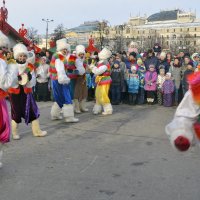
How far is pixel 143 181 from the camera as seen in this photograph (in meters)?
4.56

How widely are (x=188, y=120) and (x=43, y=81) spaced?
9.28m

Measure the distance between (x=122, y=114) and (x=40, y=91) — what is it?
3.47m

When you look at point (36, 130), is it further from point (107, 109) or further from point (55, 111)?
point (107, 109)

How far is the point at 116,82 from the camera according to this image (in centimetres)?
1116

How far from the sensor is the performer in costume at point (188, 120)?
2887 millimetres

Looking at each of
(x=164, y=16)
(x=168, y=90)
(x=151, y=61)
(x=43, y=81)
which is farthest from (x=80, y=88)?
(x=164, y=16)

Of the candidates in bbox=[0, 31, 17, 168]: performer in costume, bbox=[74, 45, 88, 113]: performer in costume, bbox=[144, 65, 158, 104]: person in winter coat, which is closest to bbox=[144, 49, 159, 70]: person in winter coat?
bbox=[144, 65, 158, 104]: person in winter coat

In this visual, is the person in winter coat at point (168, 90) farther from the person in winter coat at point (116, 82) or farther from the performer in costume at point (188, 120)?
the performer in costume at point (188, 120)

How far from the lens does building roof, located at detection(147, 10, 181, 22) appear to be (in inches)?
5674

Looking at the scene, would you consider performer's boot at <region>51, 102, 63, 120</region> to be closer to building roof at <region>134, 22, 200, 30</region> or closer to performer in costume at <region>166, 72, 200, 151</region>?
performer in costume at <region>166, 72, 200, 151</region>

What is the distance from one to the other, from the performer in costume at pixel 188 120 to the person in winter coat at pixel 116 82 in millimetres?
8165

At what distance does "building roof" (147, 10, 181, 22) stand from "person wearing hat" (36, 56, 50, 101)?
137 meters

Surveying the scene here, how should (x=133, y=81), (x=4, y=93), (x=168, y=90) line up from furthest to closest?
(x=133, y=81)
(x=168, y=90)
(x=4, y=93)

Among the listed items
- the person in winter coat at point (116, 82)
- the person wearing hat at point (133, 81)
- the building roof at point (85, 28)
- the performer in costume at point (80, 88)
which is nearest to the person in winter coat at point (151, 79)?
the person wearing hat at point (133, 81)
